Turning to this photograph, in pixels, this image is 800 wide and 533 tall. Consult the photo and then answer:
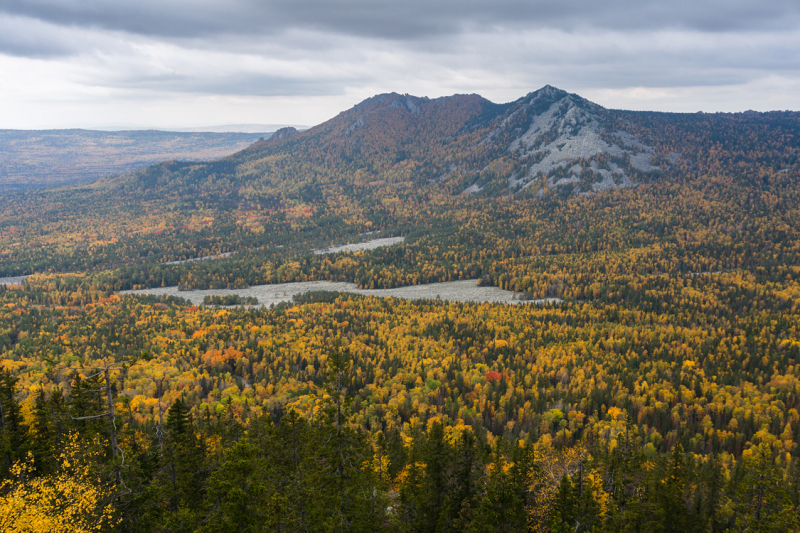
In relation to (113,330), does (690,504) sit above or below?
above

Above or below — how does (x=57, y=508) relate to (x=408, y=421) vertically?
above

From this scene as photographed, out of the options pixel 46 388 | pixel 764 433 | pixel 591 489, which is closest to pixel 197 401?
pixel 46 388

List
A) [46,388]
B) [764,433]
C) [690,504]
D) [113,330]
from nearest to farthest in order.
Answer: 1. [690,504]
2. [764,433]
3. [46,388]
4. [113,330]

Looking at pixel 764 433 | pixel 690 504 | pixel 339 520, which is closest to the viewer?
pixel 339 520

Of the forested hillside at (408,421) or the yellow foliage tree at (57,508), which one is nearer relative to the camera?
the yellow foliage tree at (57,508)

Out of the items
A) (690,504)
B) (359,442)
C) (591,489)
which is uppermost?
(359,442)

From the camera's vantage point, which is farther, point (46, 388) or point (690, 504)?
point (46, 388)

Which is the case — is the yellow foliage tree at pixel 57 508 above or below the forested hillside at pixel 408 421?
above

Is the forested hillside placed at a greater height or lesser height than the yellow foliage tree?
lesser

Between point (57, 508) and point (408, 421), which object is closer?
point (57, 508)

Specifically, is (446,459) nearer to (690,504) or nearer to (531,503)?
(531,503)

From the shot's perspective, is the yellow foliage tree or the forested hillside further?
the forested hillside
